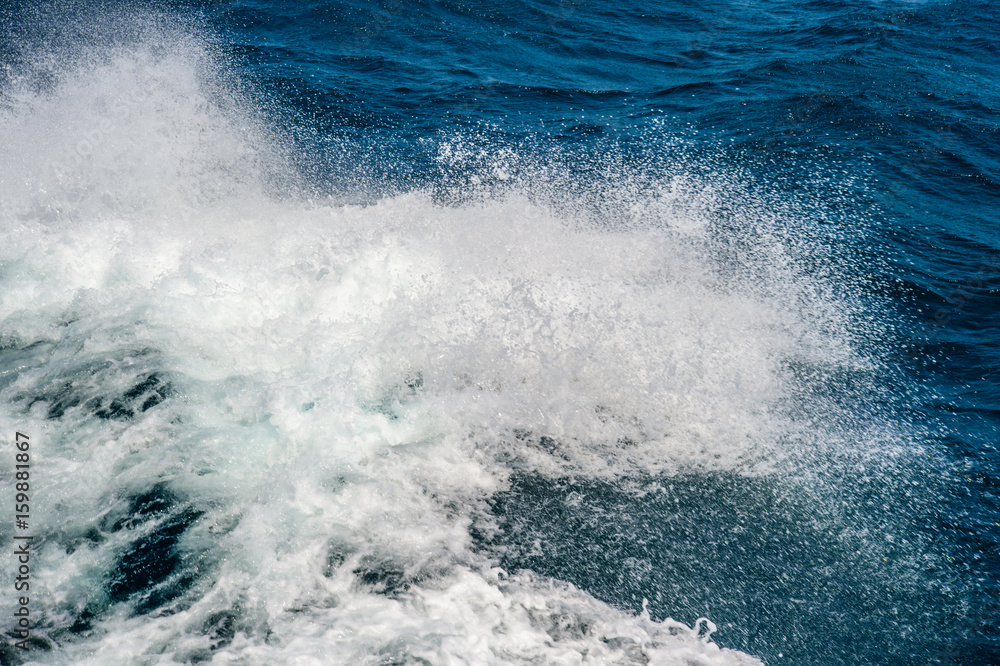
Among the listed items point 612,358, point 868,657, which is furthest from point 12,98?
point 868,657

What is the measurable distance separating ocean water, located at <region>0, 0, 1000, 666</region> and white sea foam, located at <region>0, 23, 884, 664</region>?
4cm

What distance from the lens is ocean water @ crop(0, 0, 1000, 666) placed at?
A: 497cm

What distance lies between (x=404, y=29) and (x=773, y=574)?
555 inches
